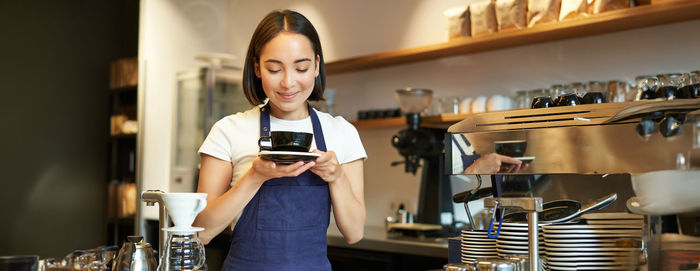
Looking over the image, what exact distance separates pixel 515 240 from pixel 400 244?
65.2 inches

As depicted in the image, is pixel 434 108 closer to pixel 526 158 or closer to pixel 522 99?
pixel 522 99

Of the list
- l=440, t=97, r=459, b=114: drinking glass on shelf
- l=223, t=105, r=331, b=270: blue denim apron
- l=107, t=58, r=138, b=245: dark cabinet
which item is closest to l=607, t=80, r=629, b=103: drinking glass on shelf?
l=440, t=97, r=459, b=114: drinking glass on shelf

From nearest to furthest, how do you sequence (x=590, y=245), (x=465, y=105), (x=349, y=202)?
(x=590, y=245) < (x=349, y=202) < (x=465, y=105)

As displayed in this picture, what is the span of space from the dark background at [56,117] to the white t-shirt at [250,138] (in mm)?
4489

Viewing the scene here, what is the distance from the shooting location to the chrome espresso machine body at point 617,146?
139 centimetres

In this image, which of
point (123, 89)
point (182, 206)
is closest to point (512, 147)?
point (182, 206)

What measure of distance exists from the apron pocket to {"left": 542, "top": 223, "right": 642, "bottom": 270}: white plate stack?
651 mm

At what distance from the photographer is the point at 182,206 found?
134 cm

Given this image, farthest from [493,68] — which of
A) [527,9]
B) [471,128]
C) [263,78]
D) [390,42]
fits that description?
[263,78]

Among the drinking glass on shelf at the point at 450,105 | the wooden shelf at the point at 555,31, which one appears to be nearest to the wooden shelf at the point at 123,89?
the wooden shelf at the point at 555,31

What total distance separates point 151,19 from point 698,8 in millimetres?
4072

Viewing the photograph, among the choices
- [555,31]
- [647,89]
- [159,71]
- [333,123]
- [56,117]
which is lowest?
[333,123]

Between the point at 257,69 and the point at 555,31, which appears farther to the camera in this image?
the point at 555,31

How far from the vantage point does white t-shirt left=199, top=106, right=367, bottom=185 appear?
1781 mm
